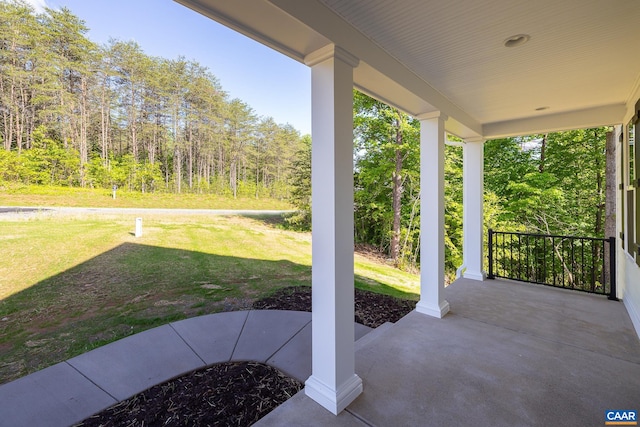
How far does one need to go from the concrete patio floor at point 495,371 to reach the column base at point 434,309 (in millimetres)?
77

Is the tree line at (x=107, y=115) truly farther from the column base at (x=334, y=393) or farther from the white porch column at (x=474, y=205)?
the white porch column at (x=474, y=205)

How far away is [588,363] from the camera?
7.21 ft

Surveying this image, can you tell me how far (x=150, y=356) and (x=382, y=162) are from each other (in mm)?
7179

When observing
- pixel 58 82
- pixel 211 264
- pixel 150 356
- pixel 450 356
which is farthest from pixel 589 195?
pixel 58 82

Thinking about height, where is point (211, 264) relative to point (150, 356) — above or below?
above

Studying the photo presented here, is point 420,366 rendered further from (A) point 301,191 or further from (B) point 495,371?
(A) point 301,191

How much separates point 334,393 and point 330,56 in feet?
7.17

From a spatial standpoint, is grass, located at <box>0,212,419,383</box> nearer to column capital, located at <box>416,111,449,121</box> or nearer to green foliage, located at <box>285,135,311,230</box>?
green foliage, located at <box>285,135,311,230</box>

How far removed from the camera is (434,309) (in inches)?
121

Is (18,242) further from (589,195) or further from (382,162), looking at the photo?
(589,195)

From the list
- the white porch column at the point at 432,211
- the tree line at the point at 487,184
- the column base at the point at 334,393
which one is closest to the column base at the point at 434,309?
the white porch column at the point at 432,211

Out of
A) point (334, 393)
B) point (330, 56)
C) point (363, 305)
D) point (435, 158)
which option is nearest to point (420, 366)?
point (334, 393)

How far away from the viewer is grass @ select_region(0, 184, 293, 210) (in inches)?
129

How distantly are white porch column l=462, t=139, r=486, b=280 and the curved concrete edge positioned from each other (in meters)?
2.62
